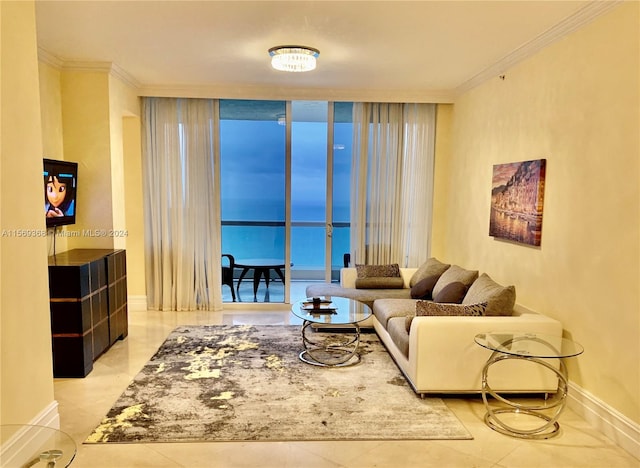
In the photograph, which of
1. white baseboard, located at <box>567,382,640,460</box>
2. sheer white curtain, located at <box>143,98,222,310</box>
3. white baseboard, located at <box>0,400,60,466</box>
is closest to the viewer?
white baseboard, located at <box>0,400,60,466</box>

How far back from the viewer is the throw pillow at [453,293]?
4.15 meters

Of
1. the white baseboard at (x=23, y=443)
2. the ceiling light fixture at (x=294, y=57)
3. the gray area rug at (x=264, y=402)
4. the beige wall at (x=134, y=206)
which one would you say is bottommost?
the gray area rug at (x=264, y=402)

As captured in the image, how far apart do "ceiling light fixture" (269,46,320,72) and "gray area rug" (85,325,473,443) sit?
2.62 metres

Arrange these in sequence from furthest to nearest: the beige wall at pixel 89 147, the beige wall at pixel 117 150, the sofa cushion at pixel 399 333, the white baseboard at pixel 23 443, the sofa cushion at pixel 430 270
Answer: the sofa cushion at pixel 430 270
the beige wall at pixel 117 150
the beige wall at pixel 89 147
the sofa cushion at pixel 399 333
the white baseboard at pixel 23 443

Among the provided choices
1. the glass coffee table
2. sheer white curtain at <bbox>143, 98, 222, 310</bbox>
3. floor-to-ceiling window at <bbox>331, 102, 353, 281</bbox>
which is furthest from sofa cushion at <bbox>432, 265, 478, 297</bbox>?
sheer white curtain at <bbox>143, 98, 222, 310</bbox>

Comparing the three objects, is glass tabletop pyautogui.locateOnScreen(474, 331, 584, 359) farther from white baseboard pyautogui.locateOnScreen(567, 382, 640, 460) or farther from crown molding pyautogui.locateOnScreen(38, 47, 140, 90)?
crown molding pyautogui.locateOnScreen(38, 47, 140, 90)

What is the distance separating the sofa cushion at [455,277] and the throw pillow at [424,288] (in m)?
0.08

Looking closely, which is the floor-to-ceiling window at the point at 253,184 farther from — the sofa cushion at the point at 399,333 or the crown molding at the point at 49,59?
the sofa cushion at the point at 399,333

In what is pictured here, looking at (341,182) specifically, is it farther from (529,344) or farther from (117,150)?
(529,344)

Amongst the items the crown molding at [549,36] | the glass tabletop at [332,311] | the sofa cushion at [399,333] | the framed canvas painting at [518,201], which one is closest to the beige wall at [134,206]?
the glass tabletop at [332,311]

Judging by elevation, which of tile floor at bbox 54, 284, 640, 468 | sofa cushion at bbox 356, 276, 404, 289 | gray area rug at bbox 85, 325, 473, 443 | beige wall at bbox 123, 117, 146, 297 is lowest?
tile floor at bbox 54, 284, 640, 468

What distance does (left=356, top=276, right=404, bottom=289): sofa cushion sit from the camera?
5363mm

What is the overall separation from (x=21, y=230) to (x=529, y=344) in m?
3.19

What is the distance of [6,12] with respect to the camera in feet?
7.91
